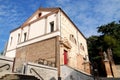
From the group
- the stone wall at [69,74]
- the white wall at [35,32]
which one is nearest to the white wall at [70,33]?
the white wall at [35,32]

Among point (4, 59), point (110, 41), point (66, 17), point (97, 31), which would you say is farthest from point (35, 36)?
point (97, 31)

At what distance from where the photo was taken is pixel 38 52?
17.5 metres

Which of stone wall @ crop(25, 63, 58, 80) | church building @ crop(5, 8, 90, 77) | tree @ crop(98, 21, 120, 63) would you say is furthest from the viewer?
tree @ crop(98, 21, 120, 63)

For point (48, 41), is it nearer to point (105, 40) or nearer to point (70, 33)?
point (70, 33)

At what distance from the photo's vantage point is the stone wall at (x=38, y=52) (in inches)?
639

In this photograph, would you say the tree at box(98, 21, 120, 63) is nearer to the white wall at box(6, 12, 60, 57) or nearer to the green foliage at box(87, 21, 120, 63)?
the green foliage at box(87, 21, 120, 63)

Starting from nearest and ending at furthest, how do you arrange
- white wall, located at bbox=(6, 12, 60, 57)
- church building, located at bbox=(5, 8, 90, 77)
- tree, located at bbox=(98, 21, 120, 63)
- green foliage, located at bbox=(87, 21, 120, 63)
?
church building, located at bbox=(5, 8, 90, 77)
white wall, located at bbox=(6, 12, 60, 57)
tree, located at bbox=(98, 21, 120, 63)
green foliage, located at bbox=(87, 21, 120, 63)

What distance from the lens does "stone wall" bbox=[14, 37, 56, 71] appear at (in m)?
16.2

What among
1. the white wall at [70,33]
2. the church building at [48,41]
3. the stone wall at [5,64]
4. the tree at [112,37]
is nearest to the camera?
the stone wall at [5,64]

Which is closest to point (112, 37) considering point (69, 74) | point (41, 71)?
point (69, 74)

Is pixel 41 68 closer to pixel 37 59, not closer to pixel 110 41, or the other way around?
pixel 37 59

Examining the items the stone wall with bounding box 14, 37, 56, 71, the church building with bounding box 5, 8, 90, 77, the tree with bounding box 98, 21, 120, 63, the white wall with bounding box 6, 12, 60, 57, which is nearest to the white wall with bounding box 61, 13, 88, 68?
the church building with bounding box 5, 8, 90, 77

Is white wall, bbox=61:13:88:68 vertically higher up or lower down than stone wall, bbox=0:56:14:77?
higher up

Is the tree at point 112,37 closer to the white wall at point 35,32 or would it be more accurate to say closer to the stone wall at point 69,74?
the stone wall at point 69,74
